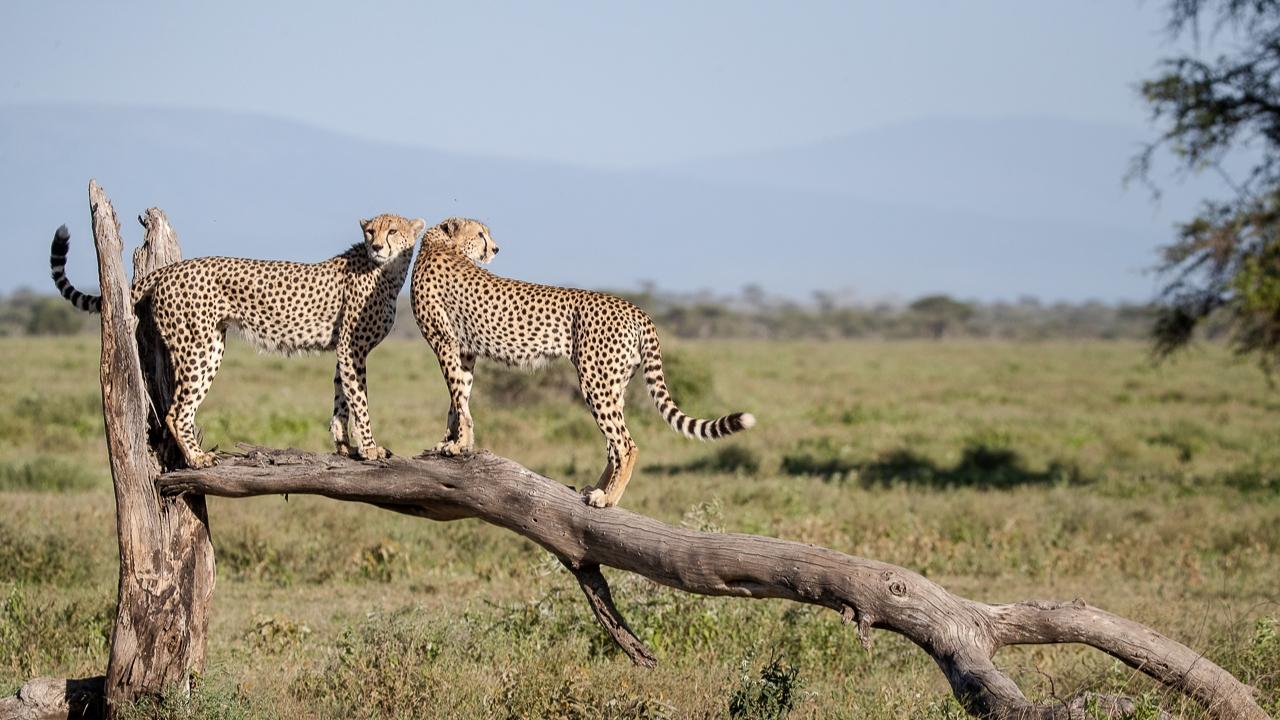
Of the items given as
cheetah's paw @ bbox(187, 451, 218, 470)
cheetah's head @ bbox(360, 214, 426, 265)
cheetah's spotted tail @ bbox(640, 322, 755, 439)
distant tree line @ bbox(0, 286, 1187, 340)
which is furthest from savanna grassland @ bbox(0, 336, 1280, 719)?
distant tree line @ bbox(0, 286, 1187, 340)

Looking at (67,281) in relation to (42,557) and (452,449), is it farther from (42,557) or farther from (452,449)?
(42,557)

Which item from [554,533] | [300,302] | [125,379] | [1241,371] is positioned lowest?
[1241,371]

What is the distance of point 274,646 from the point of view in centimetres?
902

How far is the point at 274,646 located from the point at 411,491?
127 inches

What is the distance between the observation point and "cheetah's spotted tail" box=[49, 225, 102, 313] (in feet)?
21.8

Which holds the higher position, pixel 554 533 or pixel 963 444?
pixel 554 533

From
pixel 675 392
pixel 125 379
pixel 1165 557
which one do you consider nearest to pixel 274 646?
pixel 125 379

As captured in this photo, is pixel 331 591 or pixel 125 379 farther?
pixel 331 591

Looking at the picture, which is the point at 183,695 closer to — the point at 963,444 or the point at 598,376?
the point at 598,376

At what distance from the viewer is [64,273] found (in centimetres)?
679

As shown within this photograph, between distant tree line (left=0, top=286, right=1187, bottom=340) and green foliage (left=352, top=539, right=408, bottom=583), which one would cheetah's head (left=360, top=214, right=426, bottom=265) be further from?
distant tree line (left=0, top=286, right=1187, bottom=340)

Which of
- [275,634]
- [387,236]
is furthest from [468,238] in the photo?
[275,634]

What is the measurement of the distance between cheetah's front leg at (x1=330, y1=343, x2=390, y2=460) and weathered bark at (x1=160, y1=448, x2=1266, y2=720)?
79 millimetres

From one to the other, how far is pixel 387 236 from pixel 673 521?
7776 millimetres
